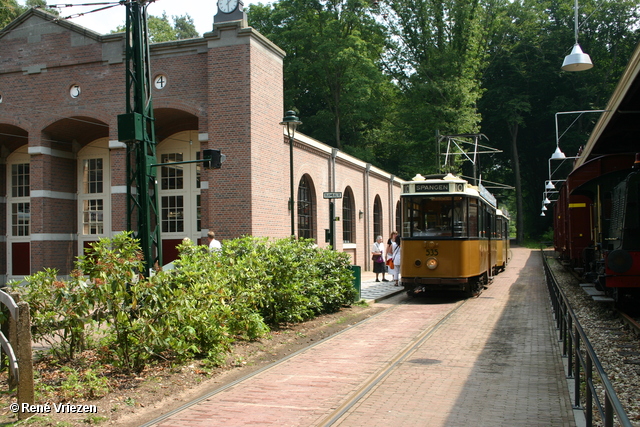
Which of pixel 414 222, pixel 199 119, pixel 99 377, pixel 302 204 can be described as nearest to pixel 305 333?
pixel 99 377

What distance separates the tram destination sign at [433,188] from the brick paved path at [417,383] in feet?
14.4

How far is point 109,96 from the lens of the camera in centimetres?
1972

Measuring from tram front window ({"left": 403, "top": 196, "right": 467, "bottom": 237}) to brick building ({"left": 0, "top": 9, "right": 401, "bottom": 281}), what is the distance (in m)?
4.96

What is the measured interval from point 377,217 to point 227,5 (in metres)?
17.7

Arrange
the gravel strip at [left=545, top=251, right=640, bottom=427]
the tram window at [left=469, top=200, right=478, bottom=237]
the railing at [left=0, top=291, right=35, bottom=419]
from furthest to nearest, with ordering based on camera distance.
A: the tram window at [left=469, top=200, right=478, bottom=237], the gravel strip at [left=545, top=251, right=640, bottom=427], the railing at [left=0, top=291, right=35, bottom=419]

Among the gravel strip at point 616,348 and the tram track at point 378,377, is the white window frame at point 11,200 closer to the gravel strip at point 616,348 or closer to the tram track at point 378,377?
the tram track at point 378,377

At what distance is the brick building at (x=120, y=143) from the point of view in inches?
718

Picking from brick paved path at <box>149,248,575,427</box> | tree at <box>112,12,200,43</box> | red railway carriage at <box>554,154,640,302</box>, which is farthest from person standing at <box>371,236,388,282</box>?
tree at <box>112,12,200,43</box>

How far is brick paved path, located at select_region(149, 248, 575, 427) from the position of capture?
18.8 ft

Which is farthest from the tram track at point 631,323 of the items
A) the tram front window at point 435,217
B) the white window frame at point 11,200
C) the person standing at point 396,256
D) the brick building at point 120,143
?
the white window frame at point 11,200

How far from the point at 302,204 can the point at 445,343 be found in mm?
13609

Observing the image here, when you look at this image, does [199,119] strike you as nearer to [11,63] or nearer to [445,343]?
[11,63]

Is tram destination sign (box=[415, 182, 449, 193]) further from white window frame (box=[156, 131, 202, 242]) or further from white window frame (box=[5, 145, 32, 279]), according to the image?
white window frame (box=[5, 145, 32, 279])

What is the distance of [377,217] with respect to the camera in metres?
34.0
